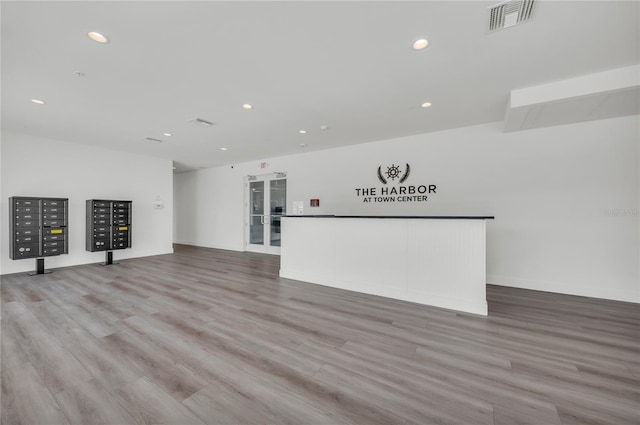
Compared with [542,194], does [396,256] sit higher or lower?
lower

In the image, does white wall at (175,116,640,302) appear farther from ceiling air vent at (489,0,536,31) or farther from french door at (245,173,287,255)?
ceiling air vent at (489,0,536,31)

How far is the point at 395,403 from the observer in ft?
5.58

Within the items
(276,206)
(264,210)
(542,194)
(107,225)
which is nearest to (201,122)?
(276,206)

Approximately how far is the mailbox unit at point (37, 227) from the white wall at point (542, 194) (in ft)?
20.9

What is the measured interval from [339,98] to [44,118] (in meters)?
5.13

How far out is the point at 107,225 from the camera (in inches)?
241

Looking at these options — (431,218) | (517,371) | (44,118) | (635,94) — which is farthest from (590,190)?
(44,118)

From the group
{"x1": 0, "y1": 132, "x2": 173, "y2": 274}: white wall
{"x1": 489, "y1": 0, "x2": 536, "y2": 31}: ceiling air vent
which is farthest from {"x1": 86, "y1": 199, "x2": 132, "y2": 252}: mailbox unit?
{"x1": 489, "y1": 0, "x2": 536, "y2": 31}: ceiling air vent

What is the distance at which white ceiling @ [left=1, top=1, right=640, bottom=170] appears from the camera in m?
2.17

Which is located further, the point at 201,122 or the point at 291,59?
the point at 201,122

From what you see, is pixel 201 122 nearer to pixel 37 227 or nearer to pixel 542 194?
pixel 37 227

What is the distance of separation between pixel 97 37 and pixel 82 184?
209 inches

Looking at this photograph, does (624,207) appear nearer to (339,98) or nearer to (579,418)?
(579,418)

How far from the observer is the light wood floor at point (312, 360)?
1634 millimetres
